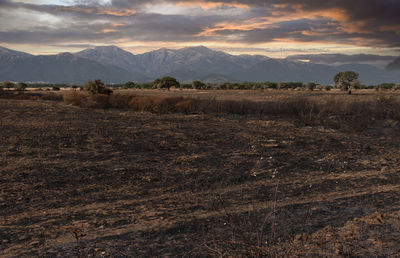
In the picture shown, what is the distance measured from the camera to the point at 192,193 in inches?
252

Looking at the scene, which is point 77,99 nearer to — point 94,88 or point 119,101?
point 94,88

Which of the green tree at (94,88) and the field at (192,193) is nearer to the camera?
the field at (192,193)

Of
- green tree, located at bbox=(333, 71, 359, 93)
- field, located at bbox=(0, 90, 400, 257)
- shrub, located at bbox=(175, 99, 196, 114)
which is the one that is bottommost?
field, located at bbox=(0, 90, 400, 257)

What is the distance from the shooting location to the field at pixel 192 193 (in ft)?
14.1

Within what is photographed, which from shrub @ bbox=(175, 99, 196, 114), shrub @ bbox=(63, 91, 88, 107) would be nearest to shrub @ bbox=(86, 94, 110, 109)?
shrub @ bbox=(63, 91, 88, 107)

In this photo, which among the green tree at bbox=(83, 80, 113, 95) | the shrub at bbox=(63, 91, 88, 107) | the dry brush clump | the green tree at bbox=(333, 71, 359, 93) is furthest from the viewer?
the green tree at bbox=(333, 71, 359, 93)

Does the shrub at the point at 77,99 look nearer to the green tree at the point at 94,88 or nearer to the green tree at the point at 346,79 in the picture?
the green tree at the point at 94,88

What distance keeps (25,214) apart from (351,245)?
5.24 meters

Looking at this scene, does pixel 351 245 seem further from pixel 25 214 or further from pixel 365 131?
pixel 365 131

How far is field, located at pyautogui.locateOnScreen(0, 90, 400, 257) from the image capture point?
4.29 m

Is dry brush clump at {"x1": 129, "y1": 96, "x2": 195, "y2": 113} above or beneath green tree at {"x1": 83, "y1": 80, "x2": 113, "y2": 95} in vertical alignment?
beneath

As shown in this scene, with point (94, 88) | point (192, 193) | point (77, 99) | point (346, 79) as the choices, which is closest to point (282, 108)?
point (192, 193)

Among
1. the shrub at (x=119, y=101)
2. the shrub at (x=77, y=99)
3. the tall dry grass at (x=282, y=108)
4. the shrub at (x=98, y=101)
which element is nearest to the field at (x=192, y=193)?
the tall dry grass at (x=282, y=108)

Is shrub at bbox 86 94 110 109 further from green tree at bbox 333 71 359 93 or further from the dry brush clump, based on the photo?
green tree at bbox 333 71 359 93
